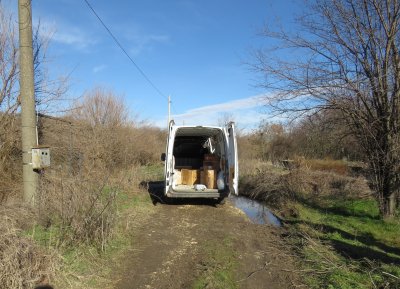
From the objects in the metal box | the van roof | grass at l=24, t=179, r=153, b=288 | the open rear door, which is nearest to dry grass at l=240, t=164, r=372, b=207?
the open rear door

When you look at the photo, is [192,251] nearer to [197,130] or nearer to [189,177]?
[197,130]

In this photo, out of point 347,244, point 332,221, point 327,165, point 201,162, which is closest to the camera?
point 347,244

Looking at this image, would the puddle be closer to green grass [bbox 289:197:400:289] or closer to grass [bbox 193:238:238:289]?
green grass [bbox 289:197:400:289]

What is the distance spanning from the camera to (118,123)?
65.3 ft

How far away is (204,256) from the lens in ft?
20.9

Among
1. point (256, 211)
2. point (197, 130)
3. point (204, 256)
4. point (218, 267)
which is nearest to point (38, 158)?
point (204, 256)

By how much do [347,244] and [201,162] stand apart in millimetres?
6516

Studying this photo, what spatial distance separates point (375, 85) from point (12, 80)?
29.5 ft

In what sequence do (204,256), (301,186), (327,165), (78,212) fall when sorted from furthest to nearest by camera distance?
(327,165) < (301,186) < (204,256) < (78,212)

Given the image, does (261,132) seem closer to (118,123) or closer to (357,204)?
(118,123)

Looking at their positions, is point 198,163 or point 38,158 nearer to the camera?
point 38,158

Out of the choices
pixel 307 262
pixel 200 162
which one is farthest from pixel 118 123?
pixel 307 262

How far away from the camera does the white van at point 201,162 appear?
10711 millimetres

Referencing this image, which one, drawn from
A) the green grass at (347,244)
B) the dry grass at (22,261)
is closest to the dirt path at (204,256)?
the green grass at (347,244)
